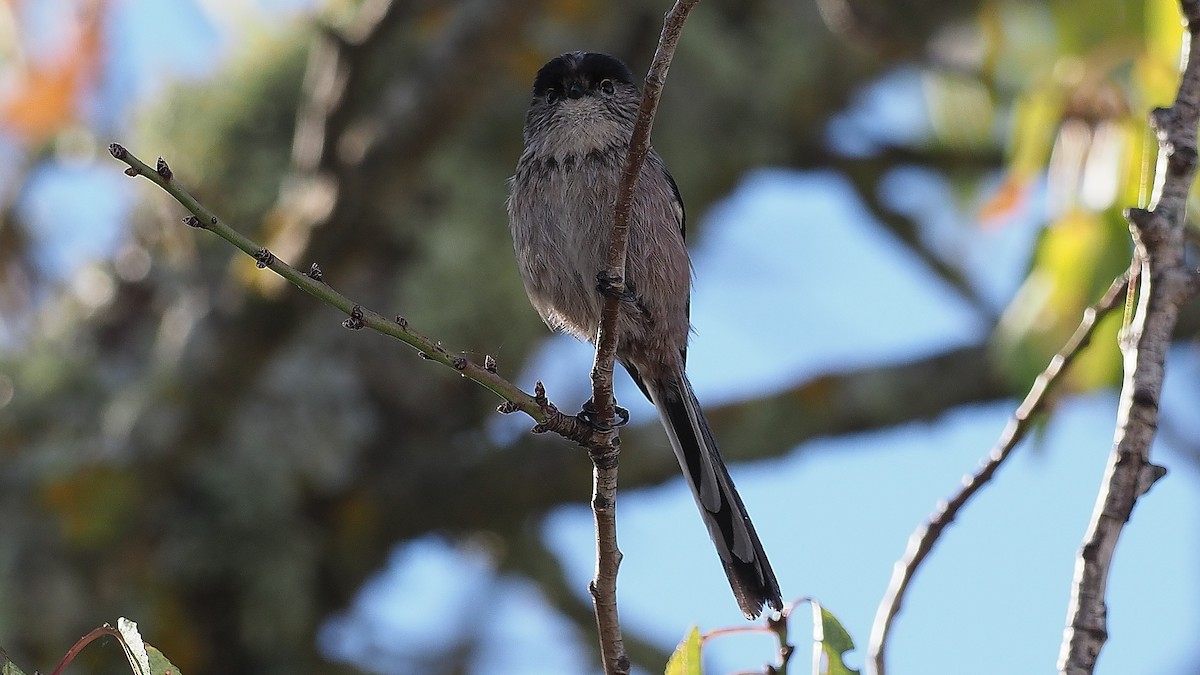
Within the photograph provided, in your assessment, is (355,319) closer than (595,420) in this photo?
Yes

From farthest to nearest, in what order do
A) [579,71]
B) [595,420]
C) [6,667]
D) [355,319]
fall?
[579,71] → [595,420] → [355,319] → [6,667]

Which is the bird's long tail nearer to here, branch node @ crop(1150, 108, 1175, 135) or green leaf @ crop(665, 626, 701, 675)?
green leaf @ crop(665, 626, 701, 675)

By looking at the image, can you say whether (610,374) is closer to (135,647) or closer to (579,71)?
(135,647)

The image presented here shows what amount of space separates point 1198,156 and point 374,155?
9.74 ft

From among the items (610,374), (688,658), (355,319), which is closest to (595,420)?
(610,374)

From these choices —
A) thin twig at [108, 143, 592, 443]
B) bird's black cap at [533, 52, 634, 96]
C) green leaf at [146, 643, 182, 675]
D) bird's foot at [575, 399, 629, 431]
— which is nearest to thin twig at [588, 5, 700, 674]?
bird's foot at [575, 399, 629, 431]

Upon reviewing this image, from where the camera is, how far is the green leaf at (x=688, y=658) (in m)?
1.91

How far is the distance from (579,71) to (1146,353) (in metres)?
2.11

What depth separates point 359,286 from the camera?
5379mm

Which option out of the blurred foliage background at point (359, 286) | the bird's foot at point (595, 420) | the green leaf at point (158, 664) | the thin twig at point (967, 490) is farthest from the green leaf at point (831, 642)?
the blurred foliage background at point (359, 286)

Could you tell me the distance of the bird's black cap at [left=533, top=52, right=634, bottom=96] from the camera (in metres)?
3.55

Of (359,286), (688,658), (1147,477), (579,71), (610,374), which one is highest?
(359,286)

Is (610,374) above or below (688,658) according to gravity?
above

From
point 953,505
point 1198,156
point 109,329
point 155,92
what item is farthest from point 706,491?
point 155,92
